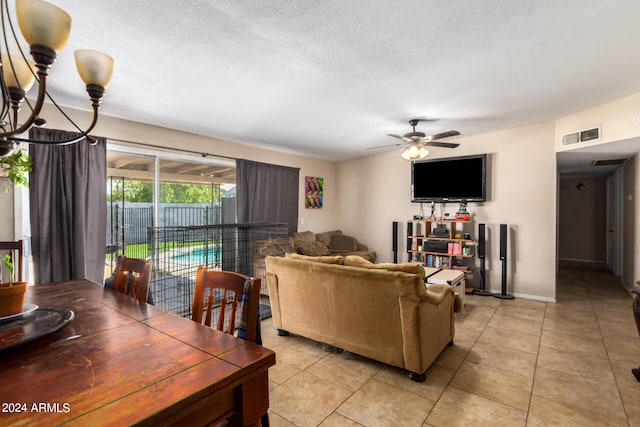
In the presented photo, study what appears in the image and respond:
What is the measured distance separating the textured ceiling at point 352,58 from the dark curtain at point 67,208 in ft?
1.88

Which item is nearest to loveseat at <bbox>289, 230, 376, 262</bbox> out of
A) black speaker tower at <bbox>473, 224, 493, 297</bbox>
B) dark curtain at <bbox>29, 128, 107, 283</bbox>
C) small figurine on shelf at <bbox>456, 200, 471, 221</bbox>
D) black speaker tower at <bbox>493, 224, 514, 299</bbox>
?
small figurine on shelf at <bbox>456, 200, 471, 221</bbox>

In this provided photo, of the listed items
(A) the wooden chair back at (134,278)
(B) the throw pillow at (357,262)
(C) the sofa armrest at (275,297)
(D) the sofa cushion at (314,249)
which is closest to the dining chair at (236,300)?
(A) the wooden chair back at (134,278)

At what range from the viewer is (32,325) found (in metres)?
1.26

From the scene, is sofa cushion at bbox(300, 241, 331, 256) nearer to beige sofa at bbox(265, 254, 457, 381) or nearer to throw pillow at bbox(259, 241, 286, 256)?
throw pillow at bbox(259, 241, 286, 256)

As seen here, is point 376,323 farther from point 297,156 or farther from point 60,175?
point 297,156

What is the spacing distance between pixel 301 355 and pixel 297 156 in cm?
420

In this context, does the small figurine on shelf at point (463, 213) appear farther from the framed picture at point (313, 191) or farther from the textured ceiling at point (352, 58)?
the framed picture at point (313, 191)

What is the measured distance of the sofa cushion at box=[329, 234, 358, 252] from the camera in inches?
247

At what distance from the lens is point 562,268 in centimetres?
671

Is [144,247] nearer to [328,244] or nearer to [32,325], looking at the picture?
[32,325]

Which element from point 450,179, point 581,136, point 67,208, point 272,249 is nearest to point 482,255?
point 450,179

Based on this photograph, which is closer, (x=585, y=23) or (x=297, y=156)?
(x=585, y=23)

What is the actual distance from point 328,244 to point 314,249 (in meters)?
0.90

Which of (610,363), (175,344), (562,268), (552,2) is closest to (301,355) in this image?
(175,344)
